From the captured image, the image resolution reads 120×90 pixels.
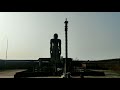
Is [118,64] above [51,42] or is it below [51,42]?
below
